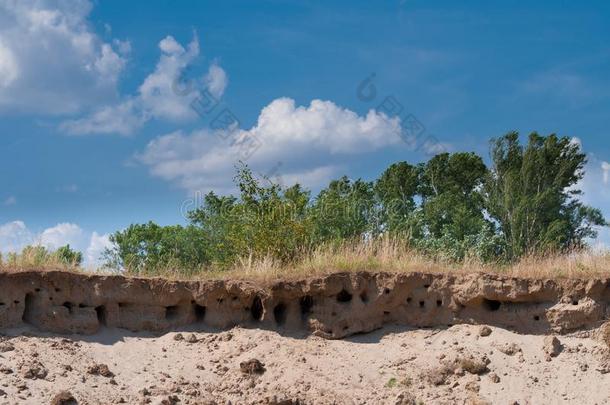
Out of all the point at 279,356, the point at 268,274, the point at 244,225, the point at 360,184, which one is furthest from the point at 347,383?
the point at 360,184

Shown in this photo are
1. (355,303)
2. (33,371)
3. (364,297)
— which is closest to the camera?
(33,371)

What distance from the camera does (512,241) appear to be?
3409cm

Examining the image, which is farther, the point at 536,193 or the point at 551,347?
the point at 536,193

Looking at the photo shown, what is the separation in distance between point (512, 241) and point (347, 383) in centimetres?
2116

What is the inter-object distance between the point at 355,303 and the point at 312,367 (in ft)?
5.52

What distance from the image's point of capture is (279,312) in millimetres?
16141

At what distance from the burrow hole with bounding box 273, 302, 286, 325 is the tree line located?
490 inches

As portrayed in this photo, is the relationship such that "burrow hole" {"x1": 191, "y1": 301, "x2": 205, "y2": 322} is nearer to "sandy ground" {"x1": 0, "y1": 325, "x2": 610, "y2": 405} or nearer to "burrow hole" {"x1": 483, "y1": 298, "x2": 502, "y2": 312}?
"sandy ground" {"x1": 0, "y1": 325, "x2": 610, "y2": 405}

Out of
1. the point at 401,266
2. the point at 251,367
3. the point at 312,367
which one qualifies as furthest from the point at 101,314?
the point at 401,266

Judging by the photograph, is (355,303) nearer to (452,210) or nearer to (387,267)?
(387,267)

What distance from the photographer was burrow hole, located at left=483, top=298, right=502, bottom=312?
1606cm

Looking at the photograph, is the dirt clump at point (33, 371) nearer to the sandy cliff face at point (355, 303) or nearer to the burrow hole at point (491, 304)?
the sandy cliff face at point (355, 303)

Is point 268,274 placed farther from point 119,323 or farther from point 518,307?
point 518,307

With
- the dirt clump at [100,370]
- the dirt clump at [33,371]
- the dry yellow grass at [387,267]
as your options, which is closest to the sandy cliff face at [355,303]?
the dry yellow grass at [387,267]
